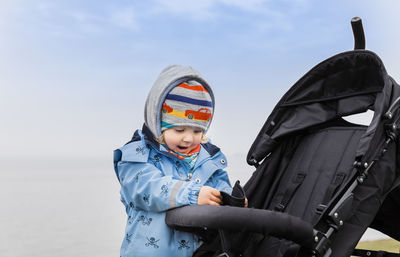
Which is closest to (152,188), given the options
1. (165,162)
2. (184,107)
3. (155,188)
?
(155,188)

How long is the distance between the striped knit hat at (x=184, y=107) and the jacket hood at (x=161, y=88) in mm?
20

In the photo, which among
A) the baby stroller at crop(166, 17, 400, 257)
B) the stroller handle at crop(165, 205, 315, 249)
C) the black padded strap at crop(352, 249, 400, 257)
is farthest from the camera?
the black padded strap at crop(352, 249, 400, 257)

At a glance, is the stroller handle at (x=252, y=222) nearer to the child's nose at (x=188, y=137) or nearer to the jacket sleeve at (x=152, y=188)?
the jacket sleeve at (x=152, y=188)

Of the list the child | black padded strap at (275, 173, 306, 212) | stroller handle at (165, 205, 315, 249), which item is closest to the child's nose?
the child

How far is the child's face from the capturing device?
2199 mm

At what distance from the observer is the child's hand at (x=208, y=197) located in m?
1.99

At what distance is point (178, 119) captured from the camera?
2.19 metres

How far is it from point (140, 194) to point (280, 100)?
93cm

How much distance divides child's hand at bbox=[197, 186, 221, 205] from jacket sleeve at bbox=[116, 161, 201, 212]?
3 centimetres

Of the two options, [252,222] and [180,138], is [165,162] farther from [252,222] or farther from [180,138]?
[252,222]

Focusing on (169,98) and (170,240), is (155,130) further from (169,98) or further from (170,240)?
(170,240)

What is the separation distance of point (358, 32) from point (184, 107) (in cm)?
103

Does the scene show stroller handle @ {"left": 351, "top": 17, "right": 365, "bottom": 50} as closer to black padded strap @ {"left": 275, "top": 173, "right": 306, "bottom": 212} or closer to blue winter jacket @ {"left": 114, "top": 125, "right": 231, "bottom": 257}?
black padded strap @ {"left": 275, "top": 173, "right": 306, "bottom": 212}

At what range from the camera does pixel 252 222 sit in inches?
70.1
